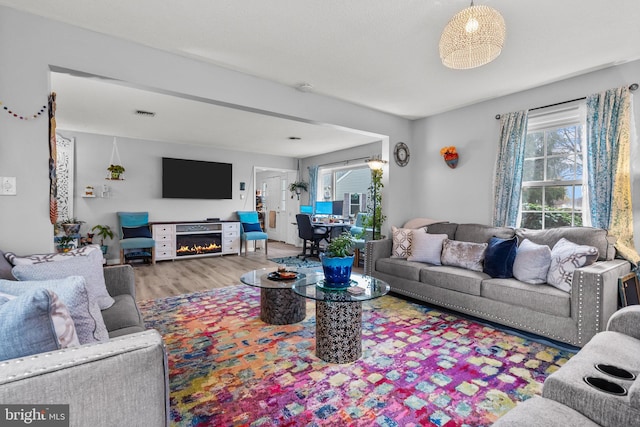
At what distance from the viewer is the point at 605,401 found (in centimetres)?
110

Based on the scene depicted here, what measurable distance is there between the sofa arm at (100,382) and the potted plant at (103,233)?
5.74 metres

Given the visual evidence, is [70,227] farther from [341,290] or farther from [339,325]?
[339,325]

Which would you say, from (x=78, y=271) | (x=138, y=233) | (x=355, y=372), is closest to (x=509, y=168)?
(x=355, y=372)

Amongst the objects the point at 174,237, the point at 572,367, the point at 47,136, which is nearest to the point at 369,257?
the point at 572,367

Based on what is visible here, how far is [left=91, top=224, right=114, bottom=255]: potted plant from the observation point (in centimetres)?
566

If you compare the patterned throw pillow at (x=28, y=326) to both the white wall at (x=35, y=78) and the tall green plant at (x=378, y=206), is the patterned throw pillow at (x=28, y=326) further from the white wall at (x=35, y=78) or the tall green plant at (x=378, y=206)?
the tall green plant at (x=378, y=206)

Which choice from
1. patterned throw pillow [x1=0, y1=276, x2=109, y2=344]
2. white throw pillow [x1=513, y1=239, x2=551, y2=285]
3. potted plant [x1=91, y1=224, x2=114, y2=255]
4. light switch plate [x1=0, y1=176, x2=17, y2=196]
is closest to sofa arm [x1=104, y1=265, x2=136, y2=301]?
light switch plate [x1=0, y1=176, x2=17, y2=196]

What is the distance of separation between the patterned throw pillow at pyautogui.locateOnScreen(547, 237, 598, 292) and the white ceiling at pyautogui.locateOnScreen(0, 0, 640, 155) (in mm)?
1727

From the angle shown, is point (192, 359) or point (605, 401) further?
point (192, 359)

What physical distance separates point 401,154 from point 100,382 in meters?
4.52

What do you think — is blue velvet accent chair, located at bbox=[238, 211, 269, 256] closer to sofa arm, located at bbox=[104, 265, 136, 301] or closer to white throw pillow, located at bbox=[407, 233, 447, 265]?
white throw pillow, located at bbox=[407, 233, 447, 265]

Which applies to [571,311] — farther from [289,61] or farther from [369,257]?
[289,61]

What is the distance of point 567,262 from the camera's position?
262 centimetres

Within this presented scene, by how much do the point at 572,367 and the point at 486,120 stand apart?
338cm
